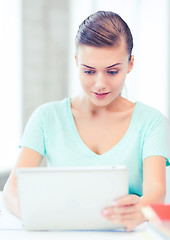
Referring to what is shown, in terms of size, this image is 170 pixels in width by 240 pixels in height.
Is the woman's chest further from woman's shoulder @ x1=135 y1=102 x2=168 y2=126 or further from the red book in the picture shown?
the red book

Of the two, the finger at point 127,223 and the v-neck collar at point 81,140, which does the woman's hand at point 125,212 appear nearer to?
the finger at point 127,223

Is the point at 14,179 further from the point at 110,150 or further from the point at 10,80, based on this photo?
→ the point at 10,80

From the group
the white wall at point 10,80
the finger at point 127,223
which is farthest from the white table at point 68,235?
the white wall at point 10,80

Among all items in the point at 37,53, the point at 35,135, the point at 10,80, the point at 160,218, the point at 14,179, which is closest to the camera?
the point at 160,218

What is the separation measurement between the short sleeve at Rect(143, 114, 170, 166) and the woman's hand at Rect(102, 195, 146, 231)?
37 centimetres

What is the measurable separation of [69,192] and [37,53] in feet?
6.44

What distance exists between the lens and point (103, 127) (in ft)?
4.81

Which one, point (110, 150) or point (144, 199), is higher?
point (110, 150)

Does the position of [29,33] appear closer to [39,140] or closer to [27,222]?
[39,140]

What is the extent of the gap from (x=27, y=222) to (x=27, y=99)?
1.83 meters

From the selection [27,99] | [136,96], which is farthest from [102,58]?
[136,96]

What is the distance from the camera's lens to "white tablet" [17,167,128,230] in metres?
0.85

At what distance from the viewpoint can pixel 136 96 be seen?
3.21 m

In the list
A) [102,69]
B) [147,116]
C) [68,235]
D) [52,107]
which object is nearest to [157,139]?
[147,116]
